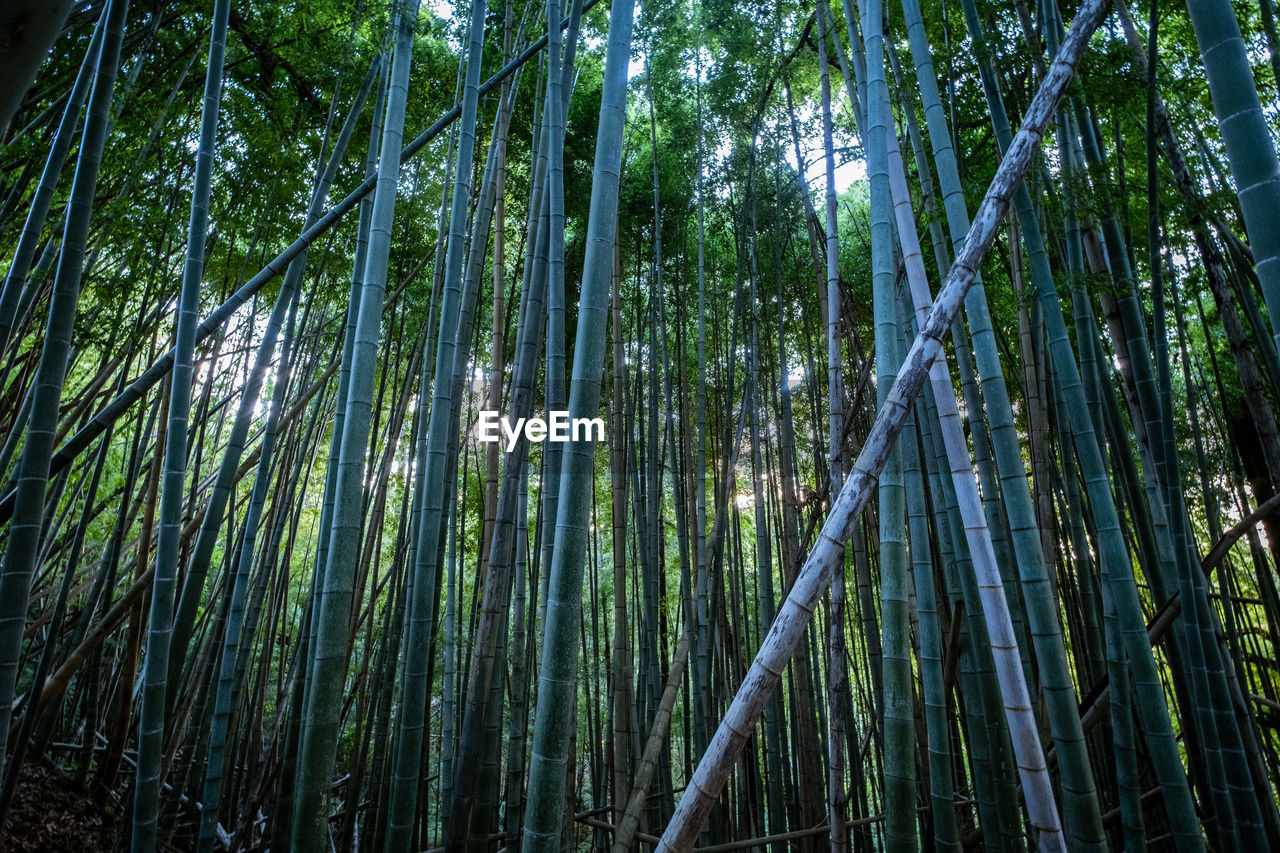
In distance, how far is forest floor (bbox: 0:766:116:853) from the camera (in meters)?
2.46

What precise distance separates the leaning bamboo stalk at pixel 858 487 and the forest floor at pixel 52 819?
9.47ft

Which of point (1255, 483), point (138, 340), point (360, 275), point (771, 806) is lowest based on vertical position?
point (771, 806)

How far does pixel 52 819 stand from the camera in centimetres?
266

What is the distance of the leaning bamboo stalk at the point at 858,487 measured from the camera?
845mm

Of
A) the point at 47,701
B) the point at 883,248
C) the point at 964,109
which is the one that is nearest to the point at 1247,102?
the point at 883,248

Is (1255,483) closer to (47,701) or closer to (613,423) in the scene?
(613,423)

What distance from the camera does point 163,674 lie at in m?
1.69

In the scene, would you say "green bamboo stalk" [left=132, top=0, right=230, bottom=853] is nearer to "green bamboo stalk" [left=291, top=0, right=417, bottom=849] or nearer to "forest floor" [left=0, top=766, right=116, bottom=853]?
"green bamboo stalk" [left=291, top=0, right=417, bottom=849]

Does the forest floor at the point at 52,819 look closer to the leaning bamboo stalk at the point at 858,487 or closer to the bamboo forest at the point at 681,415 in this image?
the bamboo forest at the point at 681,415

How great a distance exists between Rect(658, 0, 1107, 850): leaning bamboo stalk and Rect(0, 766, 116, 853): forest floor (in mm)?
2886

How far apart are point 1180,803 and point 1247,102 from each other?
5.27ft

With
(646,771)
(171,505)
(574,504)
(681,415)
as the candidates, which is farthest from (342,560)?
(681,415)

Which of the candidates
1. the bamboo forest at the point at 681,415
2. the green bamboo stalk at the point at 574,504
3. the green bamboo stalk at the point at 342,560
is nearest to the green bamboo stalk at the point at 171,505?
the bamboo forest at the point at 681,415

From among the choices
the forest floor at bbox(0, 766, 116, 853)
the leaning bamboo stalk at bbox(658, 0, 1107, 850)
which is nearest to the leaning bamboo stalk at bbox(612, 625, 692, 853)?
the leaning bamboo stalk at bbox(658, 0, 1107, 850)
